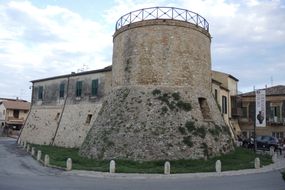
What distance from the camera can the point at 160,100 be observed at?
76.7ft

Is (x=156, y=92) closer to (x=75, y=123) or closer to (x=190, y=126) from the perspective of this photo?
(x=190, y=126)

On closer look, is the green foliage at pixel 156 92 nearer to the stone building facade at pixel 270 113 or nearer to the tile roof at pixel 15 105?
the stone building facade at pixel 270 113

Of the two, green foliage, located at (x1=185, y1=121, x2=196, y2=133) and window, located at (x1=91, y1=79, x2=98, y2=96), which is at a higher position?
window, located at (x1=91, y1=79, x2=98, y2=96)

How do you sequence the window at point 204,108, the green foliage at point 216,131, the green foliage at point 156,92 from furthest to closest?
the window at point 204,108 < the green foliage at point 156,92 < the green foliage at point 216,131

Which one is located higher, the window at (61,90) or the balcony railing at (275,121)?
the window at (61,90)

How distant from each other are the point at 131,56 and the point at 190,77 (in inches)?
173

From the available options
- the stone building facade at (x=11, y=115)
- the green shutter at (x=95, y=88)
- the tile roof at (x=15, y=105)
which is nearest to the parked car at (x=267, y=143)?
the green shutter at (x=95, y=88)

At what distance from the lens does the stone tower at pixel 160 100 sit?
21891 millimetres

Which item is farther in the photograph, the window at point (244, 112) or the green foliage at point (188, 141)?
the window at point (244, 112)

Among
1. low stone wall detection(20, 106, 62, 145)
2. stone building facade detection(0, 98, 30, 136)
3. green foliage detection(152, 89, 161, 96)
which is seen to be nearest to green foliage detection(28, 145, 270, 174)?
green foliage detection(152, 89, 161, 96)

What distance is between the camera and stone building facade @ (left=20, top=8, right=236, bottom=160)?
2191cm

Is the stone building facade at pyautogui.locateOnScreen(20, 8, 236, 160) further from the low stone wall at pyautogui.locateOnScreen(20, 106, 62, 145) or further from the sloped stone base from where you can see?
the low stone wall at pyautogui.locateOnScreen(20, 106, 62, 145)

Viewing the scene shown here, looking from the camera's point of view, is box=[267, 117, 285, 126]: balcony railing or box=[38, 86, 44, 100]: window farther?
box=[267, 117, 285, 126]: balcony railing

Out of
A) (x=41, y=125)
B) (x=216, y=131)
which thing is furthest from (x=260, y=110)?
(x=41, y=125)
